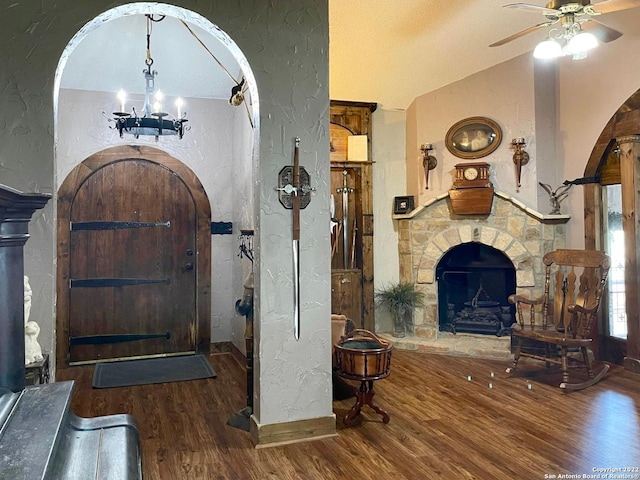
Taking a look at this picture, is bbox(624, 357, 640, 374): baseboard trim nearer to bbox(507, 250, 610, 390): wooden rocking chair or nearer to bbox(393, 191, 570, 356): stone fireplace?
bbox(507, 250, 610, 390): wooden rocking chair

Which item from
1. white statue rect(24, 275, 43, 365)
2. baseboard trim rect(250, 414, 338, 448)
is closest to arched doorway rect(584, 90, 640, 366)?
baseboard trim rect(250, 414, 338, 448)

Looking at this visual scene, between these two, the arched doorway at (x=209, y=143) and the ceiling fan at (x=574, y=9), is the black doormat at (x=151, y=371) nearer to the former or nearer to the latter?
the arched doorway at (x=209, y=143)

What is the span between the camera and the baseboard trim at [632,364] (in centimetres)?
407

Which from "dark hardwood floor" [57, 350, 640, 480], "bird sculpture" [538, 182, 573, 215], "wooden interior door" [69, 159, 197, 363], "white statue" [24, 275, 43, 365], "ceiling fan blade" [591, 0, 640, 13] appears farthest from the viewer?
"bird sculpture" [538, 182, 573, 215]

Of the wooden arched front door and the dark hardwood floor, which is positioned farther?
the wooden arched front door

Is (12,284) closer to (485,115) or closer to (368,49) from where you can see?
(368,49)

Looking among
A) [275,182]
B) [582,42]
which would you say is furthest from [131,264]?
[582,42]

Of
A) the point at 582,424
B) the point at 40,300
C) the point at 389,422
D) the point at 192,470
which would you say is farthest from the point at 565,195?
the point at 40,300

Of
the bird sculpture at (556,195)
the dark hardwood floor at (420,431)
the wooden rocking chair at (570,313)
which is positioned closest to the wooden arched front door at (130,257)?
the dark hardwood floor at (420,431)

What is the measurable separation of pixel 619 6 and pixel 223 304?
4.10 metres

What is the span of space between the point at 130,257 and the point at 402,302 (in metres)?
2.81

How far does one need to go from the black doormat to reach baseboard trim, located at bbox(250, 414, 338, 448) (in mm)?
1568

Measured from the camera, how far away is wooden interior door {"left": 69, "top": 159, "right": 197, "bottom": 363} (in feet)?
15.5

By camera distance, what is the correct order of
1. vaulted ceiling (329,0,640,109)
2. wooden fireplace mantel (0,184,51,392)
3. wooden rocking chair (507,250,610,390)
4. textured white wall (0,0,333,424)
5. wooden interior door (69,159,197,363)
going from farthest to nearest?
wooden interior door (69,159,197,363), vaulted ceiling (329,0,640,109), wooden rocking chair (507,250,610,390), textured white wall (0,0,333,424), wooden fireplace mantel (0,184,51,392)
